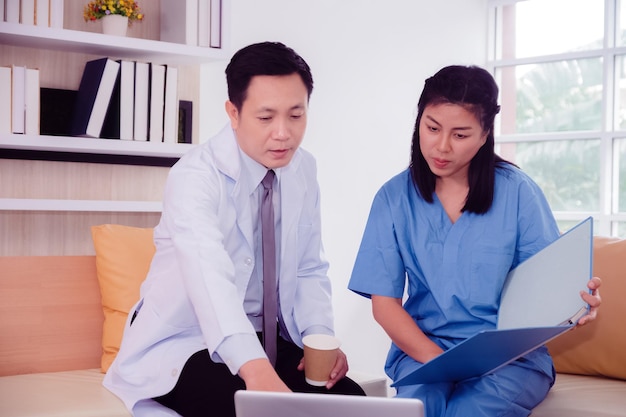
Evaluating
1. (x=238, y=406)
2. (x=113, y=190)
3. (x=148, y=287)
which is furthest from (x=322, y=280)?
(x=113, y=190)

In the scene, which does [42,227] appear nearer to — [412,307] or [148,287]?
[148,287]

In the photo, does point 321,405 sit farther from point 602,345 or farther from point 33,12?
point 33,12

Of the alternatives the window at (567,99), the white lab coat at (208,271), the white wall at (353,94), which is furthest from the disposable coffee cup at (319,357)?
the window at (567,99)

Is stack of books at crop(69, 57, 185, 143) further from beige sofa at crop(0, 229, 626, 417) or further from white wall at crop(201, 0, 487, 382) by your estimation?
white wall at crop(201, 0, 487, 382)

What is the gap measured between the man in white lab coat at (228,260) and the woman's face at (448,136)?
308 mm

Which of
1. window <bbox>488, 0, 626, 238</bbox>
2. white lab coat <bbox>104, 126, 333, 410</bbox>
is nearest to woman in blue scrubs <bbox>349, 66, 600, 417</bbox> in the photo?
white lab coat <bbox>104, 126, 333, 410</bbox>

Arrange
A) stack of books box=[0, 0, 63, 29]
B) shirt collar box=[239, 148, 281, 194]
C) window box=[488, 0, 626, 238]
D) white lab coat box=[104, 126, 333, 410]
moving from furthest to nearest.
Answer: window box=[488, 0, 626, 238] < stack of books box=[0, 0, 63, 29] < shirt collar box=[239, 148, 281, 194] < white lab coat box=[104, 126, 333, 410]

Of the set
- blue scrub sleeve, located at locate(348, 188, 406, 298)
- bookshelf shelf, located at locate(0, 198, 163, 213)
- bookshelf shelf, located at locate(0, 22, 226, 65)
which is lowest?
blue scrub sleeve, located at locate(348, 188, 406, 298)

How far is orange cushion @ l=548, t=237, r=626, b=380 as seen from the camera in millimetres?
2207

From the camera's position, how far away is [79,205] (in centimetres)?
270

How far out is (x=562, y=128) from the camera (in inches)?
197

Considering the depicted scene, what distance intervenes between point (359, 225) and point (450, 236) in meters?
2.46

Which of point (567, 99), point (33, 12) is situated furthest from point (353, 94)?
point (33, 12)

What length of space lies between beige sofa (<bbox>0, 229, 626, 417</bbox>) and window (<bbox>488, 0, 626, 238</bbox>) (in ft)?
8.78
